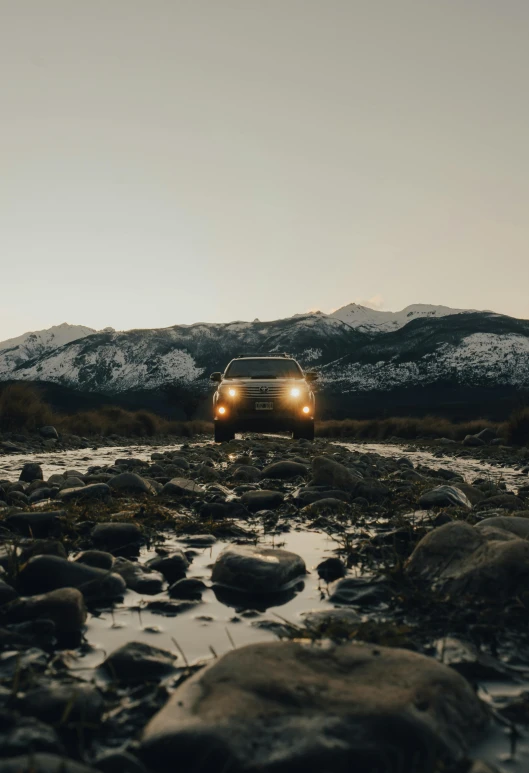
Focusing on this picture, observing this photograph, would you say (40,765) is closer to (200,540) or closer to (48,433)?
(200,540)

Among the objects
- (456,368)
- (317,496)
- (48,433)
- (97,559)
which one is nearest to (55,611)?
(97,559)

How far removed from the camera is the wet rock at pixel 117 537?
379 centimetres

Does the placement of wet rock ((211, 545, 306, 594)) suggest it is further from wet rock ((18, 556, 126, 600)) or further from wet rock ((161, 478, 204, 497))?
wet rock ((161, 478, 204, 497))

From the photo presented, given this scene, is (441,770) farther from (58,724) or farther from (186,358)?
(186,358)

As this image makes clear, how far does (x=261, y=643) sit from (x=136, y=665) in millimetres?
413

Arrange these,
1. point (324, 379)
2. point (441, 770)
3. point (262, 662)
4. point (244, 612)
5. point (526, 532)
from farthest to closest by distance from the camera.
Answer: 1. point (324, 379)
2. point (526, 532)
3. point (244, 612)
4. point (262, 662)
5. point (441, 770)

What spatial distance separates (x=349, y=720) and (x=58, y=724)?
723 millimetres

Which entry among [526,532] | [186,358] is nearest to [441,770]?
[526,532]

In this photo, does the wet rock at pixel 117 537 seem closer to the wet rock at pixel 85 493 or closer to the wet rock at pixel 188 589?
the wet rock at pixel 188 589

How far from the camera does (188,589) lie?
9.61ft

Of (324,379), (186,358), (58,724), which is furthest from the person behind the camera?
(186,358)

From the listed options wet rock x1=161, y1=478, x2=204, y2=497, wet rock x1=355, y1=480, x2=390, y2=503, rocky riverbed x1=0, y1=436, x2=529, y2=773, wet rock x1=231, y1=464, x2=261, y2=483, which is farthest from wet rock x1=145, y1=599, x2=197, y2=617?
wet rock x1=231, y1=464, x2=261, y2=483

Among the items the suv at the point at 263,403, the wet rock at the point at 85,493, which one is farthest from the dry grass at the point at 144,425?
the wet rock at the point at 85,493

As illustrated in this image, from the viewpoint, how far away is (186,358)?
180m
